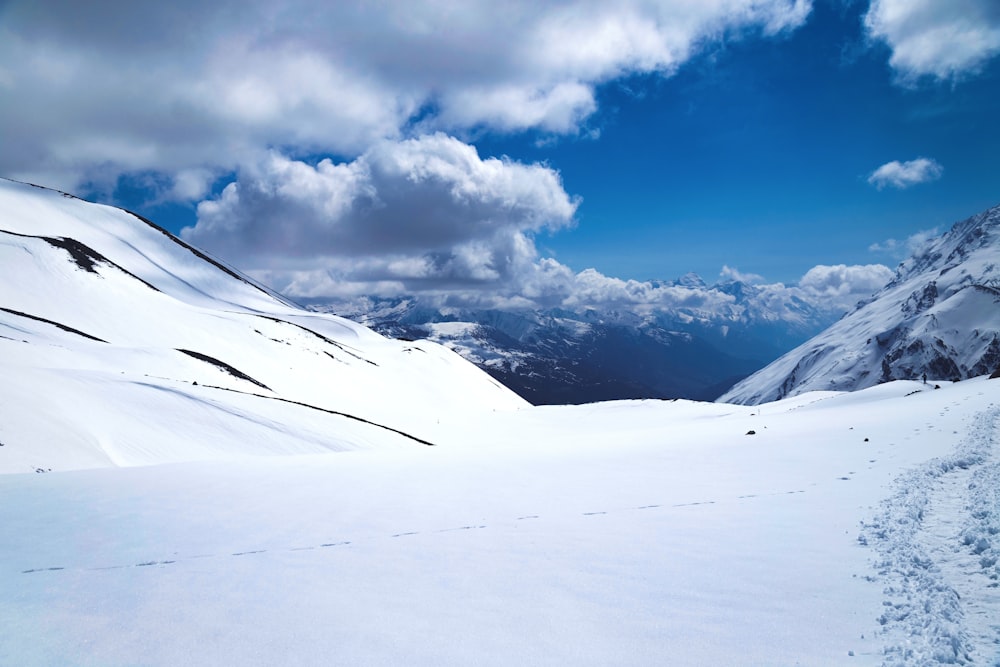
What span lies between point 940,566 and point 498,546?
640 cm

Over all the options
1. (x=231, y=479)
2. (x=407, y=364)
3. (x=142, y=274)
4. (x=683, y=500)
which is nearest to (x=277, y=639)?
(x=683, y=500)

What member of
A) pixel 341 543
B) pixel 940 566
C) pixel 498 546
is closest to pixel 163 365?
pixel 341 543

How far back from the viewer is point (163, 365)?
36.5 meters

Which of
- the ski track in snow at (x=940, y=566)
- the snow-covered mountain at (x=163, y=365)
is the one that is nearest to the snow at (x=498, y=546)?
the ski track in snow at (x=940, y=566)

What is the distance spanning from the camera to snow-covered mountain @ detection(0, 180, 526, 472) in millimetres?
20781

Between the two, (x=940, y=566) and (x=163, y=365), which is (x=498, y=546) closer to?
(x=940, y=566)

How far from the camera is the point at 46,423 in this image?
18.4 m

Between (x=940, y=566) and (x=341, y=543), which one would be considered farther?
(x=341, y=543)

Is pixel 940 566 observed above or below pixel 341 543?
above

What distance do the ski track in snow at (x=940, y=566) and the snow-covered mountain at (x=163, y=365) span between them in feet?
73.8

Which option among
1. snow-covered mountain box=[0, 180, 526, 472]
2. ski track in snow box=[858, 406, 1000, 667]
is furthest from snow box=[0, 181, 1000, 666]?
snow-covered mountain box=[0, 180, 526, 472]

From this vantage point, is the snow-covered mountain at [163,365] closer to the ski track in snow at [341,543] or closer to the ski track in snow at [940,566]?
the ski track in snow at [341,543]

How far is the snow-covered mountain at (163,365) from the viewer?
20.8 metres

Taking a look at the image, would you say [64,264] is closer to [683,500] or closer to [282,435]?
[282,435]
